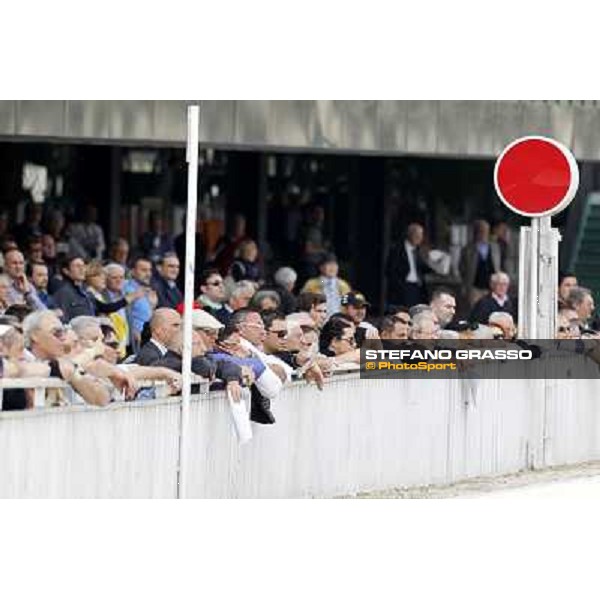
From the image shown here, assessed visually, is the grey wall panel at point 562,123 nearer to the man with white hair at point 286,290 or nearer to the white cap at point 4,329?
the man with white hair at point 286,290

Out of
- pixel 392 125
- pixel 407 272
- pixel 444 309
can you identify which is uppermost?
pixel 392 125

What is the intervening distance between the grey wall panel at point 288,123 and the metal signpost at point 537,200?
5840 millimetres

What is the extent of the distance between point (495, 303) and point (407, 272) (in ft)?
14.8

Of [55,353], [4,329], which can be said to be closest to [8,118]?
[4,329]

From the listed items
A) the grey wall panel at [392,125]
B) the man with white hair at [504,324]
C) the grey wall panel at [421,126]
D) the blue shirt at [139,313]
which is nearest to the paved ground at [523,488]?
the man with white hair at [504,324]

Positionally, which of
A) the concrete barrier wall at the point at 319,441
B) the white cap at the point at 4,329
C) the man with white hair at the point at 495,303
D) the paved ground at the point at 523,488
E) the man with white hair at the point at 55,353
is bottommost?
the paved ground at the point at 523,488

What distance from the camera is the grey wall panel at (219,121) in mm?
21734

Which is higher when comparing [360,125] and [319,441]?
[360,125]

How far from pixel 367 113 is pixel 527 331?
21.6ft

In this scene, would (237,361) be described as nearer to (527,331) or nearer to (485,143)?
(527,331)

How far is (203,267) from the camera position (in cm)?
2422

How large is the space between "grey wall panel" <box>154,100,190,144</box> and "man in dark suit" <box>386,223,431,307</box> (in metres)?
3.65

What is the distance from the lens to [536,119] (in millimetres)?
24797

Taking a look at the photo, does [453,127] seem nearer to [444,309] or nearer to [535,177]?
[444,309]
